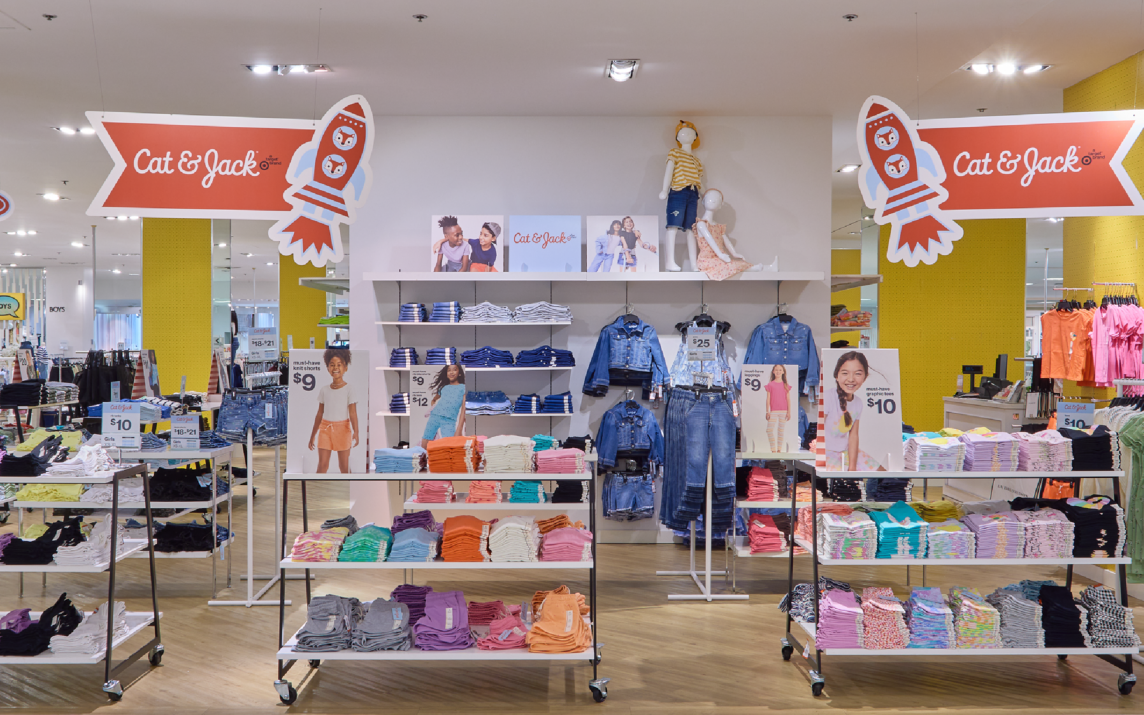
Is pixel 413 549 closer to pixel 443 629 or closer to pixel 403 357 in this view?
pixel 443 629

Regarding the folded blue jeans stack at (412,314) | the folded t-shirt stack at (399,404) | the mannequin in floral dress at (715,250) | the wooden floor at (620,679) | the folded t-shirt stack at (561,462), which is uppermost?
the mannequin in floral dress at (715,250)

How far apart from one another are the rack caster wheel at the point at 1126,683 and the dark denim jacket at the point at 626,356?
3.61 meters

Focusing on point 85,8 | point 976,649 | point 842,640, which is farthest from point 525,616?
point 85,8

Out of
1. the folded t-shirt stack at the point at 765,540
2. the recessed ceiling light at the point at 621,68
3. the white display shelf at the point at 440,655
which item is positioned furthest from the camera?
the recessed ceiling light at the point at 621,68

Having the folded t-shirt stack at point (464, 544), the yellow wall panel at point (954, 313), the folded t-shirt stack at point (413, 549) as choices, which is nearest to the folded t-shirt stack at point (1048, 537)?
the folded t-shirt stack at point (464, 544)

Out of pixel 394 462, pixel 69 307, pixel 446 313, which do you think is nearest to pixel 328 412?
pixel 394 462

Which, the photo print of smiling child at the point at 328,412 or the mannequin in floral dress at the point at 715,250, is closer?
the photo print of smiling child at the point at 328,412

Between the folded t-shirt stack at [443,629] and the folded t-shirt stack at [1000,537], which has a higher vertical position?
the folded t-shirt stack at [1000,537]

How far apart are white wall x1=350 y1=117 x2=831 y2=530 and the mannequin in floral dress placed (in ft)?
0.87

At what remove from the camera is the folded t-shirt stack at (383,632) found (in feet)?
12.1

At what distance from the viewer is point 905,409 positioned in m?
9.85

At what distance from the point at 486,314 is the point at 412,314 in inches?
23.7

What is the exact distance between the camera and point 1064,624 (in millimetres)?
3814

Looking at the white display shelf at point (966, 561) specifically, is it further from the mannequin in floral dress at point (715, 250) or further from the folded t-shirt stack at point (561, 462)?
the mannequin in floral dress at point (715, 250)
